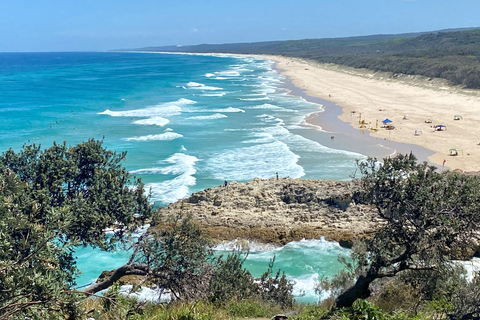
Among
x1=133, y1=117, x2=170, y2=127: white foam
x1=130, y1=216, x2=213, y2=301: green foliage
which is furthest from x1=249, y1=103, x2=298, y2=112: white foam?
x1=130, y1=216, x2=213, y2=301: green foliage

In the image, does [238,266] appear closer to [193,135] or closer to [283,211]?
[283,211]

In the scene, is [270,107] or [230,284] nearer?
[230,284]

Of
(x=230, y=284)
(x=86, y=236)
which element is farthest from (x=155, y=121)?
(x=230, y=284)

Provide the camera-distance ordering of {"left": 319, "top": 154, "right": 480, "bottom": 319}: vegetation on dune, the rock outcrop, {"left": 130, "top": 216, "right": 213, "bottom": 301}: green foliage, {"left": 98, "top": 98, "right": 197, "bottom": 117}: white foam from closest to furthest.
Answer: {"left": 319, "top": 154, "right": 480, "bottom": 319}: vegetation on dune < {"left": 130, "top": 216, "right": 213, "bottom": 301}: green foliage < the rock outcrop < {"left": 98, "top": 98, "right": 197, "bottom": 117}: white foam

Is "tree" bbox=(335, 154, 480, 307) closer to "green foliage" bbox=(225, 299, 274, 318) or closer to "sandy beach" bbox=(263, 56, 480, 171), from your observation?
"green foliage" bbox=(225, 299, 274, 318)

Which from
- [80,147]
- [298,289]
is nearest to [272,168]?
[298,289]
